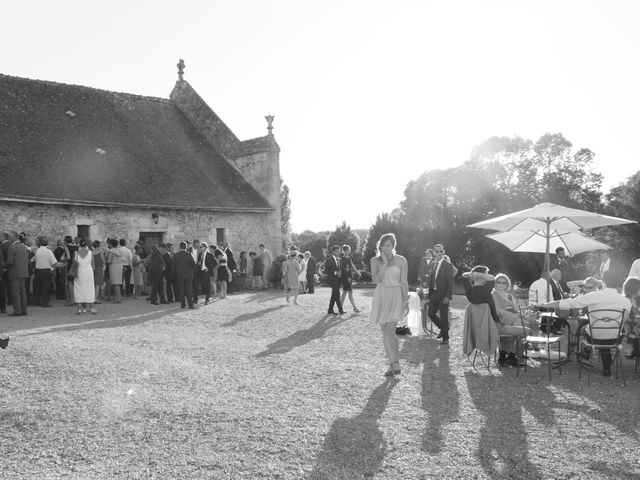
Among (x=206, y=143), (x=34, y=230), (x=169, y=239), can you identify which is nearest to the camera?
(x=34, y=230)

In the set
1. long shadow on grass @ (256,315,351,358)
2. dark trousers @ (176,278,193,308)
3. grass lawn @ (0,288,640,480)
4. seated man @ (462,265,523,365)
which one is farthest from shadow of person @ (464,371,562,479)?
dark trousers @ (176,278,193,308)

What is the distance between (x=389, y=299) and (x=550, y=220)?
12.0 feet

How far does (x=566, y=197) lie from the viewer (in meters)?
39.0

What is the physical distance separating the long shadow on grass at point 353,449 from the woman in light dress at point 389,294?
63.1 inches

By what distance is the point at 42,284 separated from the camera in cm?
1515

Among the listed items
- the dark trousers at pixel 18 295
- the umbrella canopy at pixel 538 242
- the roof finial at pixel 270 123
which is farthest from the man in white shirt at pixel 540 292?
the roof finial at pixel 270 123

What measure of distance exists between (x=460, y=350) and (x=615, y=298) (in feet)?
9.45

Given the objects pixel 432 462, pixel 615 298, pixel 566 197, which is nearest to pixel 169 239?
pixel 615 298

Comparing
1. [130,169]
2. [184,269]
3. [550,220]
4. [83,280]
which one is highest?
[130,169]

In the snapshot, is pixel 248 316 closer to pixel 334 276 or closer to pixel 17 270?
pixel 334 276

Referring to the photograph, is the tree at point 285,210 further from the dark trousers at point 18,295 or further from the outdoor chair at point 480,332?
the outdoor chair at point 480,332

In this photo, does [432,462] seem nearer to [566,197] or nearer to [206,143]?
[206,143]

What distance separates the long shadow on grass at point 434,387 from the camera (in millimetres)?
5434

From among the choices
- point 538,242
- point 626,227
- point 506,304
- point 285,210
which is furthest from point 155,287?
point 285,210
